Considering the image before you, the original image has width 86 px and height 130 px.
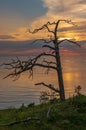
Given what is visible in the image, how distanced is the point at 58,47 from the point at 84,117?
1020cm

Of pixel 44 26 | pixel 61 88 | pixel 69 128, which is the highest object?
pixel 44 26

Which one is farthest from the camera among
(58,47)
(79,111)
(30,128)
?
(58,47)

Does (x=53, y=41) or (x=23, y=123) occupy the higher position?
(x=53, y=41)

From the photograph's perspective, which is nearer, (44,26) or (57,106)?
(57,106)

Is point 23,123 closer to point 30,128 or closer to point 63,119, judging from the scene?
point 30,128

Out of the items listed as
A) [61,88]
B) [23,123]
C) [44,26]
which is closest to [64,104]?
[23,123]

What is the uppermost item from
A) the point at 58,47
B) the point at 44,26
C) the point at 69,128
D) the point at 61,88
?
the point at 44,26

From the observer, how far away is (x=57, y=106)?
50.1 feet

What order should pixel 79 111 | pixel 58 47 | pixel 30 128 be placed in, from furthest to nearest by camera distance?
pixel 58 47 < pixel 79 111 < pixel 30 128

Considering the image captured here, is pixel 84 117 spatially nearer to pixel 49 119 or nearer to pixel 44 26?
pixel 49 119

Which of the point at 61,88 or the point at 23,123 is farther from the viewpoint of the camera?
the point at 61,88

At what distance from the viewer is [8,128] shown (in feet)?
45.1

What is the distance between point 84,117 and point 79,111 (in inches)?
27.2

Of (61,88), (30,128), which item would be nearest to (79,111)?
(30,128)
